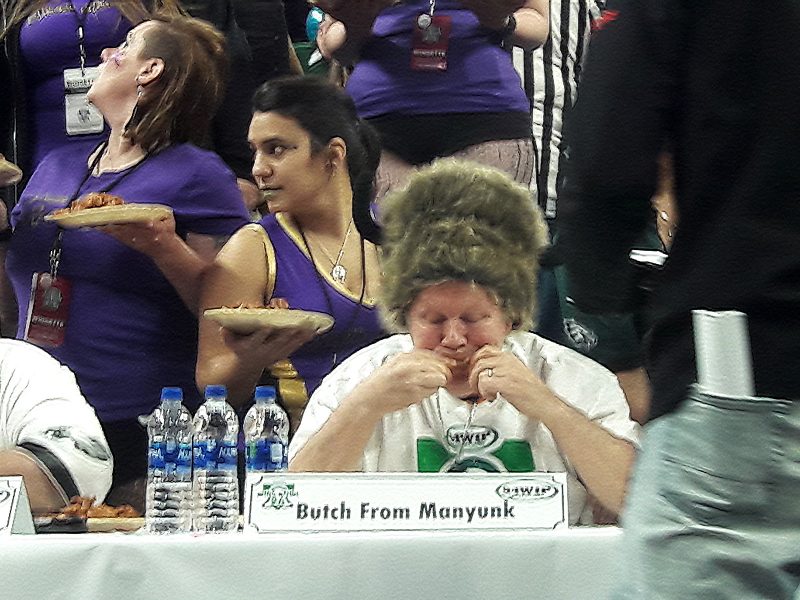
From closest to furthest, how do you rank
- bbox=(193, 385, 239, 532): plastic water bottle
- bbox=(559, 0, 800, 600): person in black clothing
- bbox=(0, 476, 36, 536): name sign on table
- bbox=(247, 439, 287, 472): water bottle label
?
1. bbox=(559, 0, 800, 600): person in black clothing
2. bbox=(0, 476, 36, 536): name sign on table
3. bbox=(193, 385, 239, 532): plastic water bottle
4. bbox=(247, 439, 287, 472): water bottle label

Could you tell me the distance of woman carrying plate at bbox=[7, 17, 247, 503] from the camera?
290 cm

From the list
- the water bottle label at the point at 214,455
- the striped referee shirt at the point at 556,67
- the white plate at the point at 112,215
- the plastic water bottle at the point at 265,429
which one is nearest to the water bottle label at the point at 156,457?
the water bottle label at the point at 214,455

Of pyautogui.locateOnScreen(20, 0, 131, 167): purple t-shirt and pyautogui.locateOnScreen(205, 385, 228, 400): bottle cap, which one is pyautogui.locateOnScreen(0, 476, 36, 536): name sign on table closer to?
pyautogui.locateOnScreen(205, 385, 228, 400): bottle cap

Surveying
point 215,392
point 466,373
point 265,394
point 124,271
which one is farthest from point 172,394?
point 466,373

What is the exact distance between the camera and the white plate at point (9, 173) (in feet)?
9.81

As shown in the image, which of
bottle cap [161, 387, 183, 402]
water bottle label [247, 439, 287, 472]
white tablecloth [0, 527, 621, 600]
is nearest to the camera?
white tablecloth [0, 527, 621, 600]

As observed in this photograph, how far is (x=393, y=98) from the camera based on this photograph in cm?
292

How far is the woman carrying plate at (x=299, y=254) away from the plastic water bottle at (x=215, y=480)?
13cm

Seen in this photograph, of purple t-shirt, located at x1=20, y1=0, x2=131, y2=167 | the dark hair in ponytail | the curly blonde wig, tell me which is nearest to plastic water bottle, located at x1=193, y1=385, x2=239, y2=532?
the curly blonde wig

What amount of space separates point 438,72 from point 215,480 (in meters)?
1.17

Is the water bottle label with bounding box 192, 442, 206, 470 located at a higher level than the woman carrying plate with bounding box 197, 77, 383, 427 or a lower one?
lower

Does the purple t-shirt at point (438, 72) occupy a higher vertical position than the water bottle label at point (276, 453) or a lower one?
higher

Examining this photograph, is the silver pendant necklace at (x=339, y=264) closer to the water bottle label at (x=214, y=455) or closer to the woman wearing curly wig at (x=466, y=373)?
the woman wearing curly wig at (x=466, y=373)

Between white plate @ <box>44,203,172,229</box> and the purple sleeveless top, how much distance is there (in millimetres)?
272
